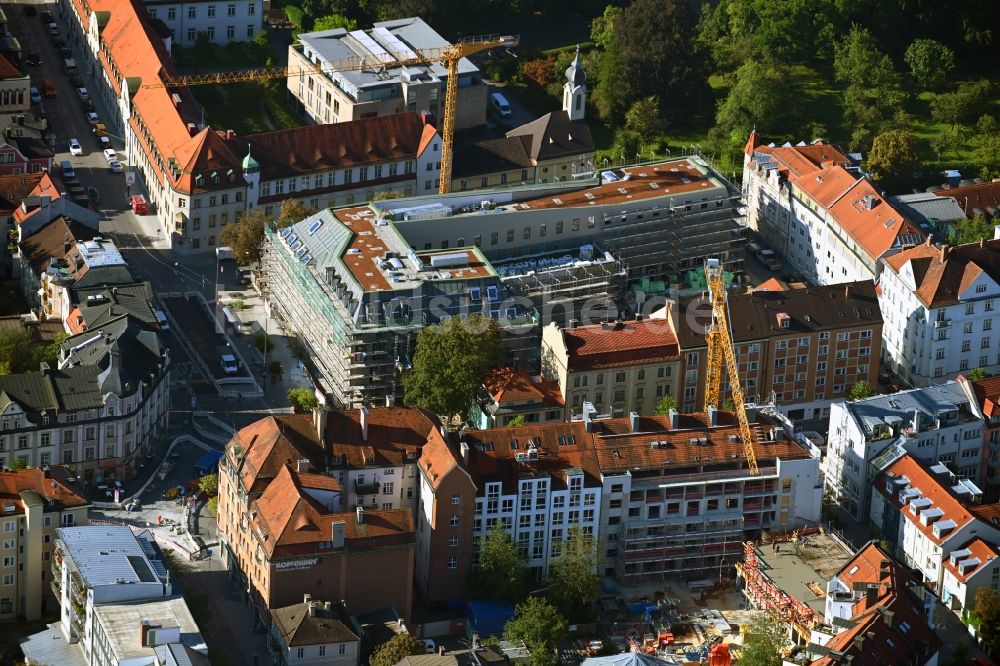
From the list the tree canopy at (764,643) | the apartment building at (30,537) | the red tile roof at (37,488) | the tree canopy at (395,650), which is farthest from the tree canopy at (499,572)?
the red tile roof at (37,488)

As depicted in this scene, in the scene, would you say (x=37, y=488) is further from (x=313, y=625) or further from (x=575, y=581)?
(x=575, y=581)

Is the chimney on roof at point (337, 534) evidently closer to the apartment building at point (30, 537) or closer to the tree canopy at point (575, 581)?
the tree canopy at point (575, 581)

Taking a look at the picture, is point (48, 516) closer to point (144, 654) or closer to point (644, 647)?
point (144, 654)

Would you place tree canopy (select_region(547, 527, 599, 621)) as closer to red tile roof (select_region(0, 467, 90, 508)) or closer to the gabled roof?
the gabled roof

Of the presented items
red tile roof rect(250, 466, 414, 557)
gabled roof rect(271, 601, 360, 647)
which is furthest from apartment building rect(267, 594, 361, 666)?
red tile roof rect(250, 466, 414, 557)

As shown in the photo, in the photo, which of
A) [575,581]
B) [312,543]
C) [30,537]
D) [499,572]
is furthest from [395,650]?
[30,537]

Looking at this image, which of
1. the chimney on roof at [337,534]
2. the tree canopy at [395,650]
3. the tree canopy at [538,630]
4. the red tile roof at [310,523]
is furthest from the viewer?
the red tile roof at [310,523]

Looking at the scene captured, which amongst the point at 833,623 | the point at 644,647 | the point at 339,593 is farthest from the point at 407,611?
the point at 833,623
